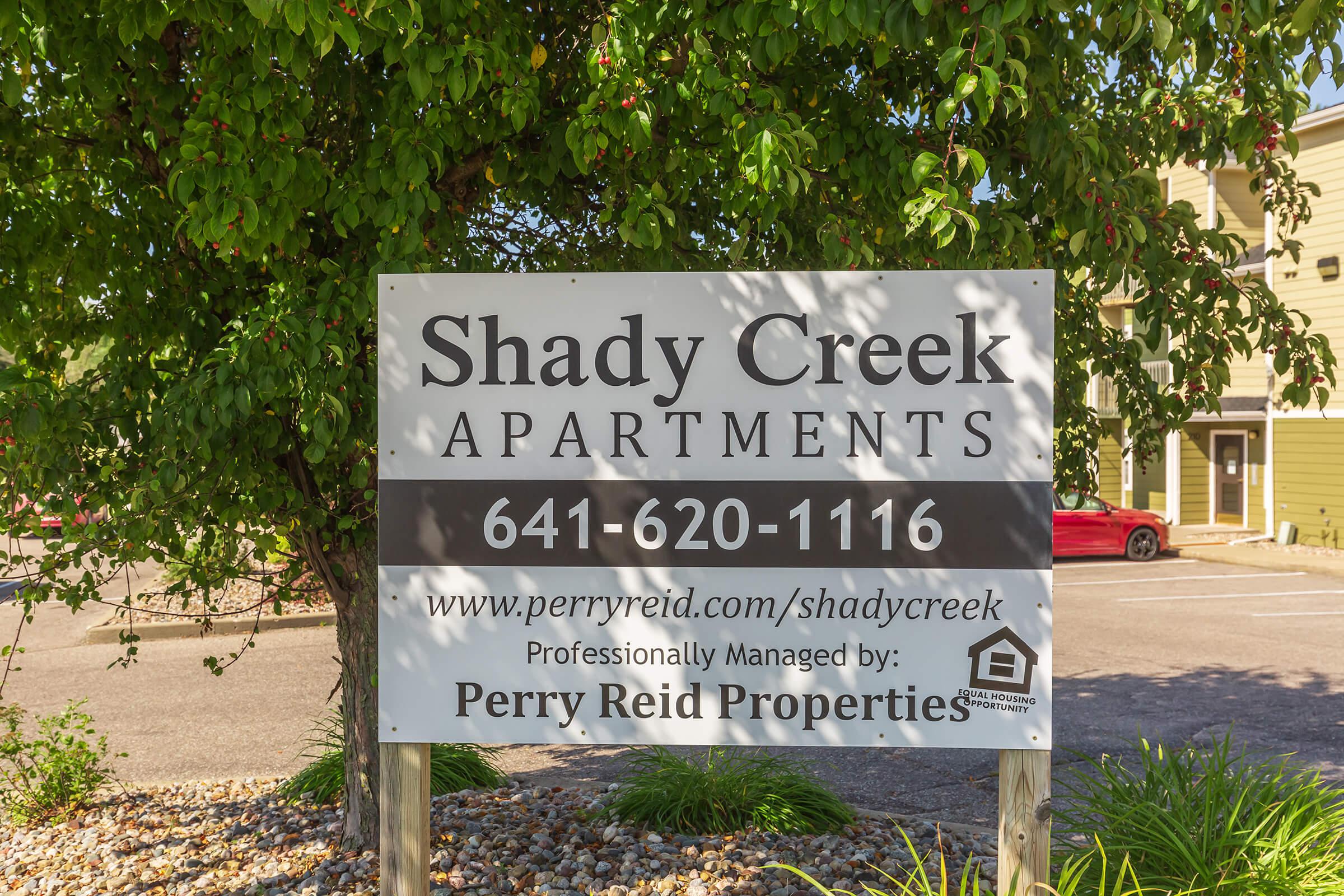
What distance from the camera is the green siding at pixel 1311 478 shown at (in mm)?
18094

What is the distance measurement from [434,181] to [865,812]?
3605 mm

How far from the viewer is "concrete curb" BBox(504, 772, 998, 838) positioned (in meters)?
4.68

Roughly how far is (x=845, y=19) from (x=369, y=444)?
205 centimetres

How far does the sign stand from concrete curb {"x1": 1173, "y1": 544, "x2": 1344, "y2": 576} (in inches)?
618

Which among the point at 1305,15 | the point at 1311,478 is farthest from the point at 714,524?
the point at 1311,478

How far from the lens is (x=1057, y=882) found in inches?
127

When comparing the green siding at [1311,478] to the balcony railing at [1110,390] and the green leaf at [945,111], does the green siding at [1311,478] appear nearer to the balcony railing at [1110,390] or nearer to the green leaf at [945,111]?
the balcony railing at [1110,390]

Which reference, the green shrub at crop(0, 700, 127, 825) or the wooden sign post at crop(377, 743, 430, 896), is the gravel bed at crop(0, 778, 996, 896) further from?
the wooden sign post at crop(377, 743, 430, 896)

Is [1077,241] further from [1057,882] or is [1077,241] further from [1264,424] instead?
[1264,424]

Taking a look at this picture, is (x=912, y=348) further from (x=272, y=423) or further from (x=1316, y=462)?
(x=1316, y=462)

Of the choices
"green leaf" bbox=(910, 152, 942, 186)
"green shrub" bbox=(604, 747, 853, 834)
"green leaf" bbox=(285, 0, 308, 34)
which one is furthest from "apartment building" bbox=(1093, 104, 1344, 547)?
"green leaf" bbox=(285, 0, 308, 34)

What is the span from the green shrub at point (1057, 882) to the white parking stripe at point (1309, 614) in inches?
371

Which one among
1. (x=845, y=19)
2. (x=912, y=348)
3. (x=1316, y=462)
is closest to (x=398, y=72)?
(x=845, y=19)

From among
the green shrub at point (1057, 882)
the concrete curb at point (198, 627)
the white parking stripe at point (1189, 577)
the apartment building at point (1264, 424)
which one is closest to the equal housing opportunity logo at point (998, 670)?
the green shrub at point (1057, 882)
